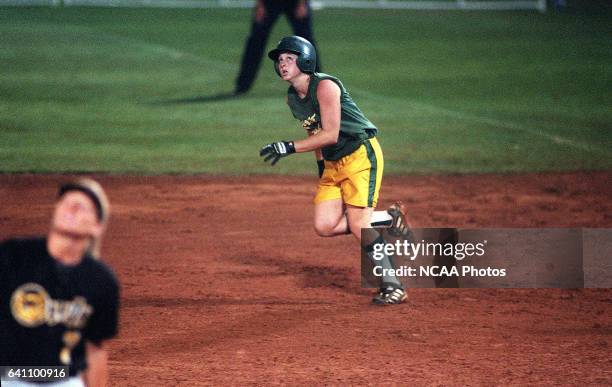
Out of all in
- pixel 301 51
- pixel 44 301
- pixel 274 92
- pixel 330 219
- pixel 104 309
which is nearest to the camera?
pixel 44 301

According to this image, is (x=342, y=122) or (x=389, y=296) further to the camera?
(x=389, y=296)

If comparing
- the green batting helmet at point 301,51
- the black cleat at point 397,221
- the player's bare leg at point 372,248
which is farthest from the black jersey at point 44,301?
the black cleat at point 397,221

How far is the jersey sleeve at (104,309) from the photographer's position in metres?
4.86

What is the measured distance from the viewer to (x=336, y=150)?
9461 millimetres

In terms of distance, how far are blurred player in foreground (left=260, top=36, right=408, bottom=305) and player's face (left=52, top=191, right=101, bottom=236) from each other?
4346mm

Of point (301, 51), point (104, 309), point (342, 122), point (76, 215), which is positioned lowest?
point (104, 309)

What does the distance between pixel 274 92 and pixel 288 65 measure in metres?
12.9

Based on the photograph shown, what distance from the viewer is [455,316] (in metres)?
9.37

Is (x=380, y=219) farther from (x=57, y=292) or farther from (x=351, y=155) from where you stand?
(x=57, y=292)

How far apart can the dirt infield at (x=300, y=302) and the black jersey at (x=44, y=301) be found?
286 cm

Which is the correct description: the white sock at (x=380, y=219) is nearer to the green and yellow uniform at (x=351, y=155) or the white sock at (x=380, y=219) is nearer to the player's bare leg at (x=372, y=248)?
the player's bare leg at (x=372, y=248)

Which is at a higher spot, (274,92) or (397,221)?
(274,92)

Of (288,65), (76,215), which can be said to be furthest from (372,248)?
(76,215)

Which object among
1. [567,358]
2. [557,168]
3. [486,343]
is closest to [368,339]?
[486,343]
